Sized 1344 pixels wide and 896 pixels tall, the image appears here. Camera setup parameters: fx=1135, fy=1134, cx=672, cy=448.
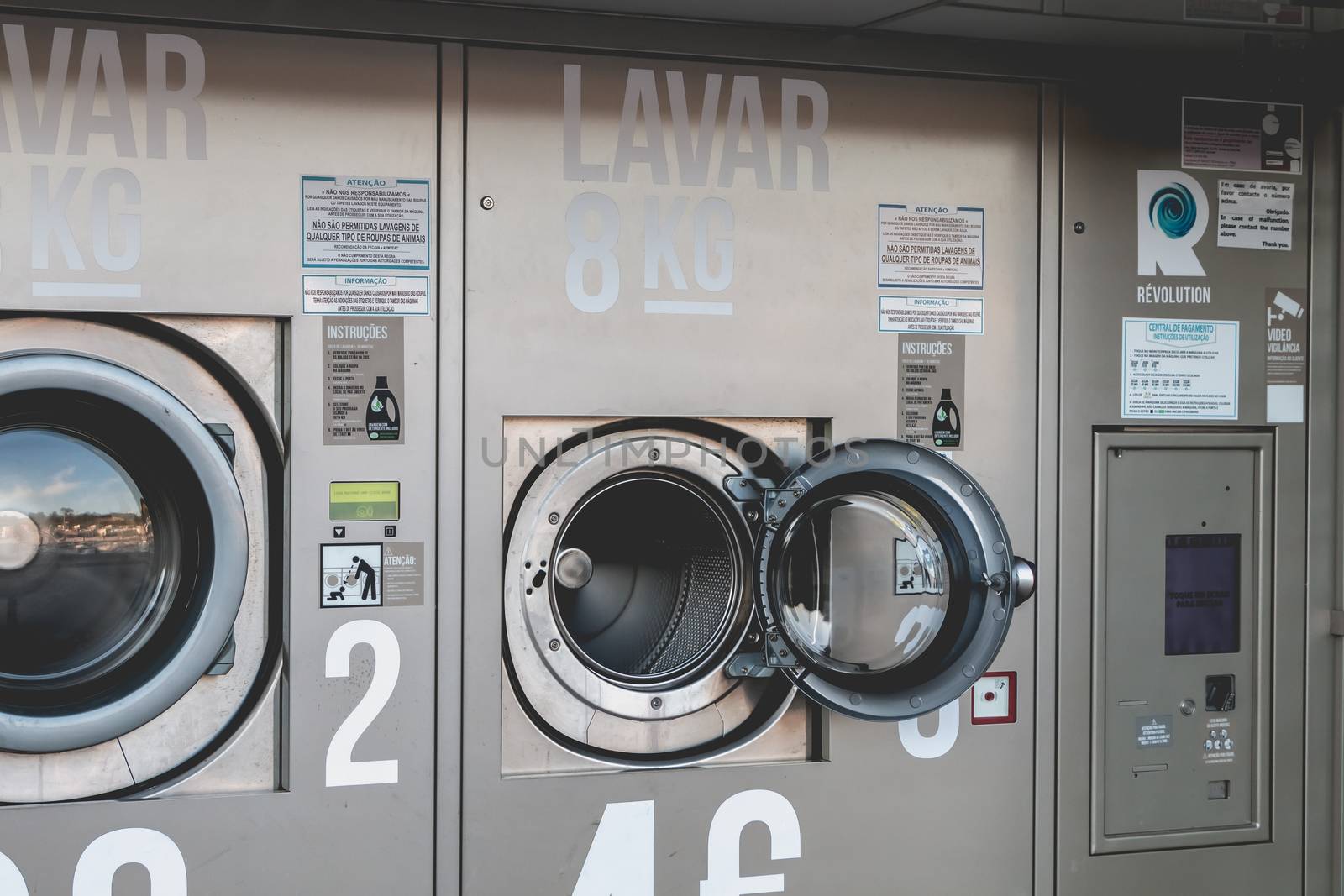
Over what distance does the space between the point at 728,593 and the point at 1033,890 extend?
90 cm

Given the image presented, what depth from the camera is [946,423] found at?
7.72ft

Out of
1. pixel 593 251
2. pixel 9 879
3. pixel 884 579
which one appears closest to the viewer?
pixel 9 879


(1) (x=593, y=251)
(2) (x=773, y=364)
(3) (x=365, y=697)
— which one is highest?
(1) (x=593, y=251)

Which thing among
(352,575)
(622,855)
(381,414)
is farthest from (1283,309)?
(352,575)

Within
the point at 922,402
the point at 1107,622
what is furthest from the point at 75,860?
the point at 1107,622

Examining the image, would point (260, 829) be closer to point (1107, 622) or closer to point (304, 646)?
point (304, 646)

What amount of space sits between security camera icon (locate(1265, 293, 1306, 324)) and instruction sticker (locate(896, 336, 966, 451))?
738 millimetres

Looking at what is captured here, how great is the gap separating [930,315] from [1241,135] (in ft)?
2.81

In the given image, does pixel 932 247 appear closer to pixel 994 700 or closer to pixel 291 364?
pixel 994 700

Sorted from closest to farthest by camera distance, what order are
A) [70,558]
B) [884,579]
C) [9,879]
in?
1. [9,879]
2. [70,558]
3. [884,579]

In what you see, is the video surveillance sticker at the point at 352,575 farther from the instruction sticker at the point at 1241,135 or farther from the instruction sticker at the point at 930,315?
the instruction sticker at the point at 1241,135

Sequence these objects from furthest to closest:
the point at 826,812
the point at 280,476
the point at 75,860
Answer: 1. the point at 826,812
2. the point at 280,476
3. the point at 75,860

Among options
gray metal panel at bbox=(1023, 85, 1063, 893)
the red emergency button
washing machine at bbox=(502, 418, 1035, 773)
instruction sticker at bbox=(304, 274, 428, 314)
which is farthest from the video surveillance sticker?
gray metal panel at bbox=(1023, 85, 1063, 893)

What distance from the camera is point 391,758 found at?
2107 mm
